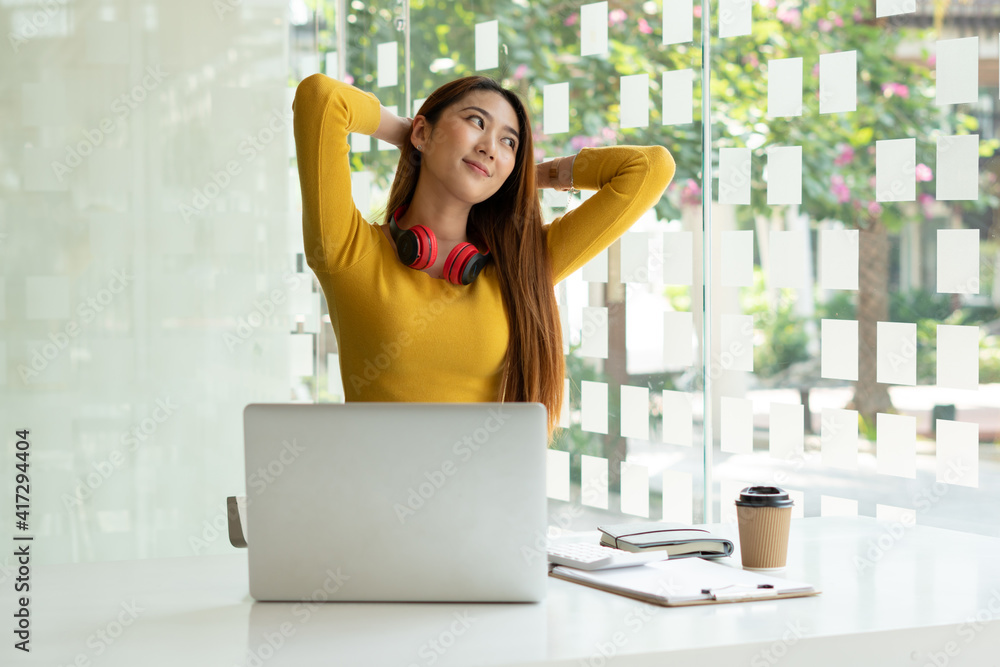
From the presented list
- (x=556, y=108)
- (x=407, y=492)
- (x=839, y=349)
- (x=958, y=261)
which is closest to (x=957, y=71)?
(x=958, y=261)

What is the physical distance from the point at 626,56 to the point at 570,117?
27 cm

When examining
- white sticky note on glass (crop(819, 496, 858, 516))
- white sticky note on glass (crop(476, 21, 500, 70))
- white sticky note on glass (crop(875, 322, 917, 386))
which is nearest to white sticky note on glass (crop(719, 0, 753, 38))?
white sticky note on glass (crop(476, 21, 500, 70))

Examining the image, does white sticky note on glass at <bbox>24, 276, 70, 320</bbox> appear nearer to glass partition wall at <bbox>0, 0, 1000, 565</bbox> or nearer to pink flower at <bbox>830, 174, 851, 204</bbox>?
glass partition wall at <bbox>0, 0, 1000, 565</bbox>

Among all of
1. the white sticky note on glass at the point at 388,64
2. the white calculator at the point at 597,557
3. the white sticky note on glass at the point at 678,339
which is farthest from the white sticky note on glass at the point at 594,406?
the white calculator at the point at 597,557

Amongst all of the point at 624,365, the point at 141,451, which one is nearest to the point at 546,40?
the point at 624,365

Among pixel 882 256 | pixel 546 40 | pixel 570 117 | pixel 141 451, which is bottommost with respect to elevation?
pixel 141 451

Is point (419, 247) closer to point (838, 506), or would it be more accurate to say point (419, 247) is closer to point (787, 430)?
point (787, 430)

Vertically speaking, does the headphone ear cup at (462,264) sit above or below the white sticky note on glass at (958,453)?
above

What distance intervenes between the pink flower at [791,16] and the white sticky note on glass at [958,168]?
2.98ft

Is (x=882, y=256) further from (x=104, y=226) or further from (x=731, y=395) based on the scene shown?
(x=104, y=226)

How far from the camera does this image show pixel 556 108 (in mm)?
3125

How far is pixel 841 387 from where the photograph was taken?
2.67m

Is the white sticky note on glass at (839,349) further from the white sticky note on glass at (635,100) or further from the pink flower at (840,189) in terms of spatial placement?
the white sticky note on glass at (635,100)

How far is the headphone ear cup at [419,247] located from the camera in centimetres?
191
